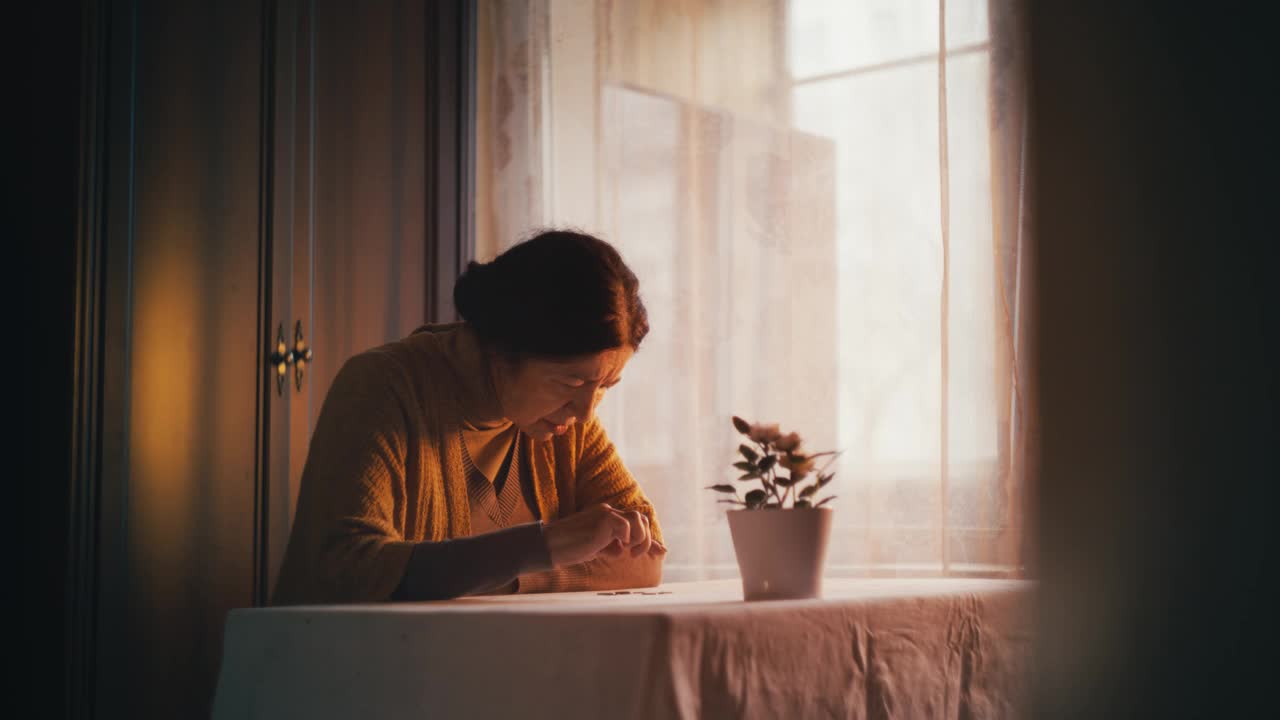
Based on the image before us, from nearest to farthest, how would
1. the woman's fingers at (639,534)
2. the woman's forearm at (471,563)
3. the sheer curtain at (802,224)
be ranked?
the woman's forearm at (471,563)
the woman's fingers at (639,534)
the sheer curtain at (802,224)

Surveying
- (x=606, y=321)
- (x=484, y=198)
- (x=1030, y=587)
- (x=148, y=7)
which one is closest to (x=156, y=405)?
(x=148, y=7)

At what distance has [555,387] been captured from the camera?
183cm

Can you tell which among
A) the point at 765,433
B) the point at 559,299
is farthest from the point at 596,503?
the point at 765,433

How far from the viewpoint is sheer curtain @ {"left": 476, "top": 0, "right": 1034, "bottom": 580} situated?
261cm

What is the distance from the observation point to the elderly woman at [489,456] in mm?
1479

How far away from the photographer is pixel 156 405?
2209mm

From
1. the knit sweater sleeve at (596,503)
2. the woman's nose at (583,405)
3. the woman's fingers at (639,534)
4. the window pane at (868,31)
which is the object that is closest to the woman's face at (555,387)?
the woman's nose at (583,405)

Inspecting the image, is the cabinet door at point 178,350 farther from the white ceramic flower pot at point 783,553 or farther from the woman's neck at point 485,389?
the white ceramic flower pot at point 783,553

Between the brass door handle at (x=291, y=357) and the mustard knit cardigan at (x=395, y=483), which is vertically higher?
the brass door handle at (x=291, y=357)

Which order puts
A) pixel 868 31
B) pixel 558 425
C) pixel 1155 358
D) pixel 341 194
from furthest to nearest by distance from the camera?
pixel 868 31 < pixel 341 194 < pixel 558 425 < pixel 1155 358

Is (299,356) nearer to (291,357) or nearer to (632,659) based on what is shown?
(291,357)

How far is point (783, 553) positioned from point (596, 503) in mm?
768

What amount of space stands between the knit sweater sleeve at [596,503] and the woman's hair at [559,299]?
30cm

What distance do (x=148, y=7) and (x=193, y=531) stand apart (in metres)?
1.02
